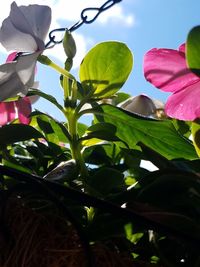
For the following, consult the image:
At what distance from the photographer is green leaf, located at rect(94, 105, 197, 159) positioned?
17.7 inches

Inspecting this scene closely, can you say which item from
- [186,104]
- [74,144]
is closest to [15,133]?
[74,144]

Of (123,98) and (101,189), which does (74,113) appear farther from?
(123,98)

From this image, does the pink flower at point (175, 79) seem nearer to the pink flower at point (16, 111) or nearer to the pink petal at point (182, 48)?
the pink petal at point (182, 48)

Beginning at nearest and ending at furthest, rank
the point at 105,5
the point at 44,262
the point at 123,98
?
the point at 44,262 < the point at 105,5 < the point at 123,98

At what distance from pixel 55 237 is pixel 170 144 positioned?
6.6 inches

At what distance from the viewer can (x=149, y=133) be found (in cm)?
47

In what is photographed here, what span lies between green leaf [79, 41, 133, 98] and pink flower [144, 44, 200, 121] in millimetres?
44

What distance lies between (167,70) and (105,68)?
0.07m

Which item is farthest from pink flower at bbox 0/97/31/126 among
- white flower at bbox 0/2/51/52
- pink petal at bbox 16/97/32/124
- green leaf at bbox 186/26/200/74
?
green leaf at bbox 186/26/200/74

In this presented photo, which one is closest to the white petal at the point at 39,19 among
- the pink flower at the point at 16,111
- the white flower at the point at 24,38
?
the white flower at the point at 24,38

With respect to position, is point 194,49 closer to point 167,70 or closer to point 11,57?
point 167,70

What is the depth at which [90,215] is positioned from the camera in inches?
15.2

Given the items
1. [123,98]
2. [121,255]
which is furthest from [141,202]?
[123,98]

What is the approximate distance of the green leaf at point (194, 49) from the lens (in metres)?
0.35
